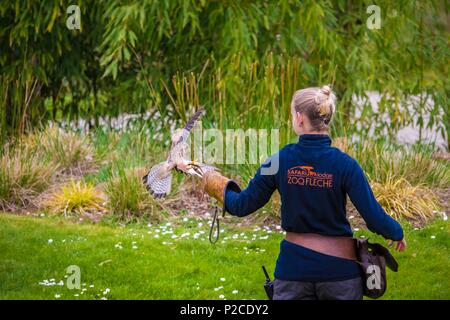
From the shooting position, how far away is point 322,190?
3514 mm

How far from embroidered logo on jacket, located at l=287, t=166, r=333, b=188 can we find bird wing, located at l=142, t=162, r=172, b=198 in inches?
26.5

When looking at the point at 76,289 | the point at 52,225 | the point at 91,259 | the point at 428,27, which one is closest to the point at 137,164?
the point at 52,225

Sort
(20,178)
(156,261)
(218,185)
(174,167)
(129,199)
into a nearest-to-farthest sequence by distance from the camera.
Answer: (218,185) → (174,167) → (156,261) → (129,199) → (20,178)

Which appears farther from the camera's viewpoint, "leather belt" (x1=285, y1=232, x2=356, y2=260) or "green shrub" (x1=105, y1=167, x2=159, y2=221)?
"green shrub" (x1=105, y1=167, x2=159, y2=221)

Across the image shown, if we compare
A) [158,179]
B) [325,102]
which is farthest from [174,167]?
[325,102]

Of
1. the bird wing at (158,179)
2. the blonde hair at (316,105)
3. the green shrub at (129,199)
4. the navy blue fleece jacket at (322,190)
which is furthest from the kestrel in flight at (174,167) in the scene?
the green shrub at (129,199)

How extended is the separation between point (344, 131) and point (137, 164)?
1.89 meters

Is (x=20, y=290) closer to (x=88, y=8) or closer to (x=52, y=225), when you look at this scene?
(x=52, y=225)

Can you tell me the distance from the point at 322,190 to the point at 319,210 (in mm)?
90

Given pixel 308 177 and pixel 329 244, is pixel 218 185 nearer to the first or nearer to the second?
pixel 308 177

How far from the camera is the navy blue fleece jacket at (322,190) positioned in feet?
11.5

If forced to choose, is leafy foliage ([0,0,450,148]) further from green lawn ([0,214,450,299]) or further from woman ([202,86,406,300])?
woman ([202,86,406,300])

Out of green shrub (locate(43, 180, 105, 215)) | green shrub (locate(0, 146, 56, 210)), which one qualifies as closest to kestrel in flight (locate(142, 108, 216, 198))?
green shrub (locate(43, 180, 105, 215))

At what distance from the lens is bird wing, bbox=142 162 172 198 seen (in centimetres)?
395
